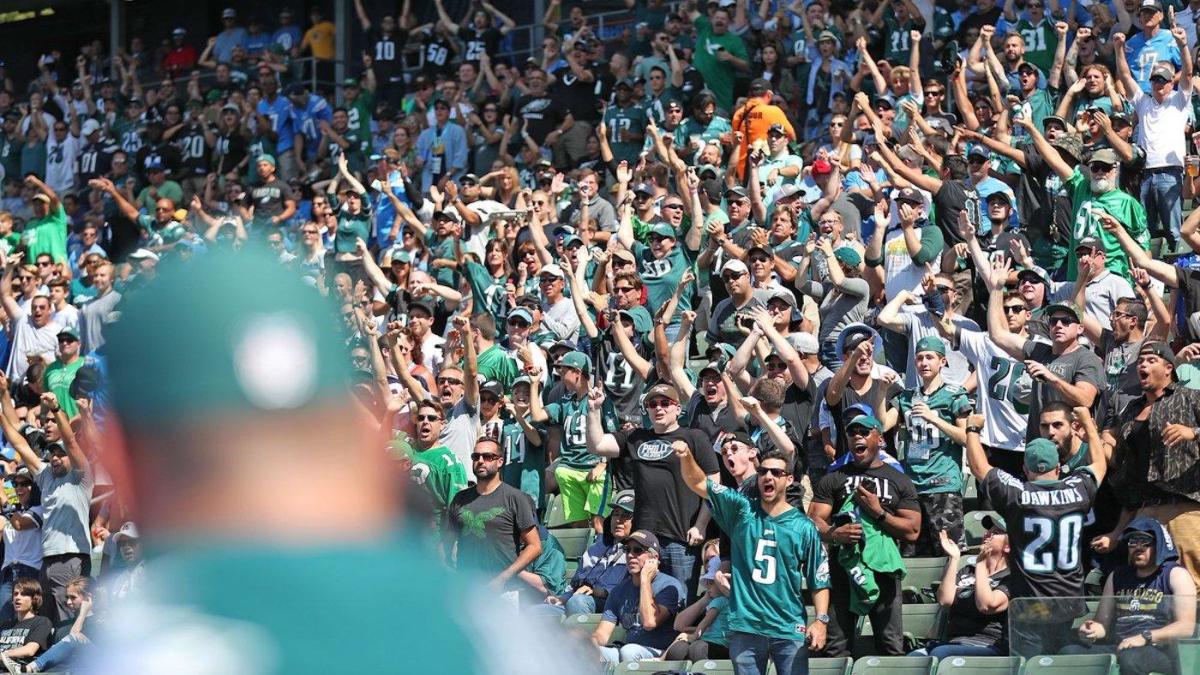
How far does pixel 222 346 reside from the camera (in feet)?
3.45

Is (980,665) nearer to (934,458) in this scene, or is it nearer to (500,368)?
(934,458)

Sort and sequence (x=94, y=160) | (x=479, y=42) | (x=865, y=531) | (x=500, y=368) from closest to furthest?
(x=865, y=531) → (x=500, y=368) → (x=479, y=42) → (x=94, y=160)

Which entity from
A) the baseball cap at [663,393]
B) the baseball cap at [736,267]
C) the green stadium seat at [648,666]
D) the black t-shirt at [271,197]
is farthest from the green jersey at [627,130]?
the green stadium seat at [648,666]

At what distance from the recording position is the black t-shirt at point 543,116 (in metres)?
20.2

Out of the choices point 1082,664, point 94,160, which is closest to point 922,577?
point 1082,664

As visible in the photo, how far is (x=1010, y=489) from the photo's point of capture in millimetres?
8578

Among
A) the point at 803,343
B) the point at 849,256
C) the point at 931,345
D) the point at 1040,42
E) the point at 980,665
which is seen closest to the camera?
the point at 980,665

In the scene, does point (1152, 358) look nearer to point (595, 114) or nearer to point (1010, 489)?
point (1010, 489)

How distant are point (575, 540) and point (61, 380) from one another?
20.6 feet

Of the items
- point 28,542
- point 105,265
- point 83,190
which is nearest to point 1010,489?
point 28,542

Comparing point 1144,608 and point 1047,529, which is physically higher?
point 1144,608

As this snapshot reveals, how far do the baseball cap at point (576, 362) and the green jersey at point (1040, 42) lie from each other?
6279mm

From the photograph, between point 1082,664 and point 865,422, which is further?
point 865,422

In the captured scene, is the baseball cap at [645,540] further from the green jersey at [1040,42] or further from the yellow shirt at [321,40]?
the yellow shirt at [321,40]
